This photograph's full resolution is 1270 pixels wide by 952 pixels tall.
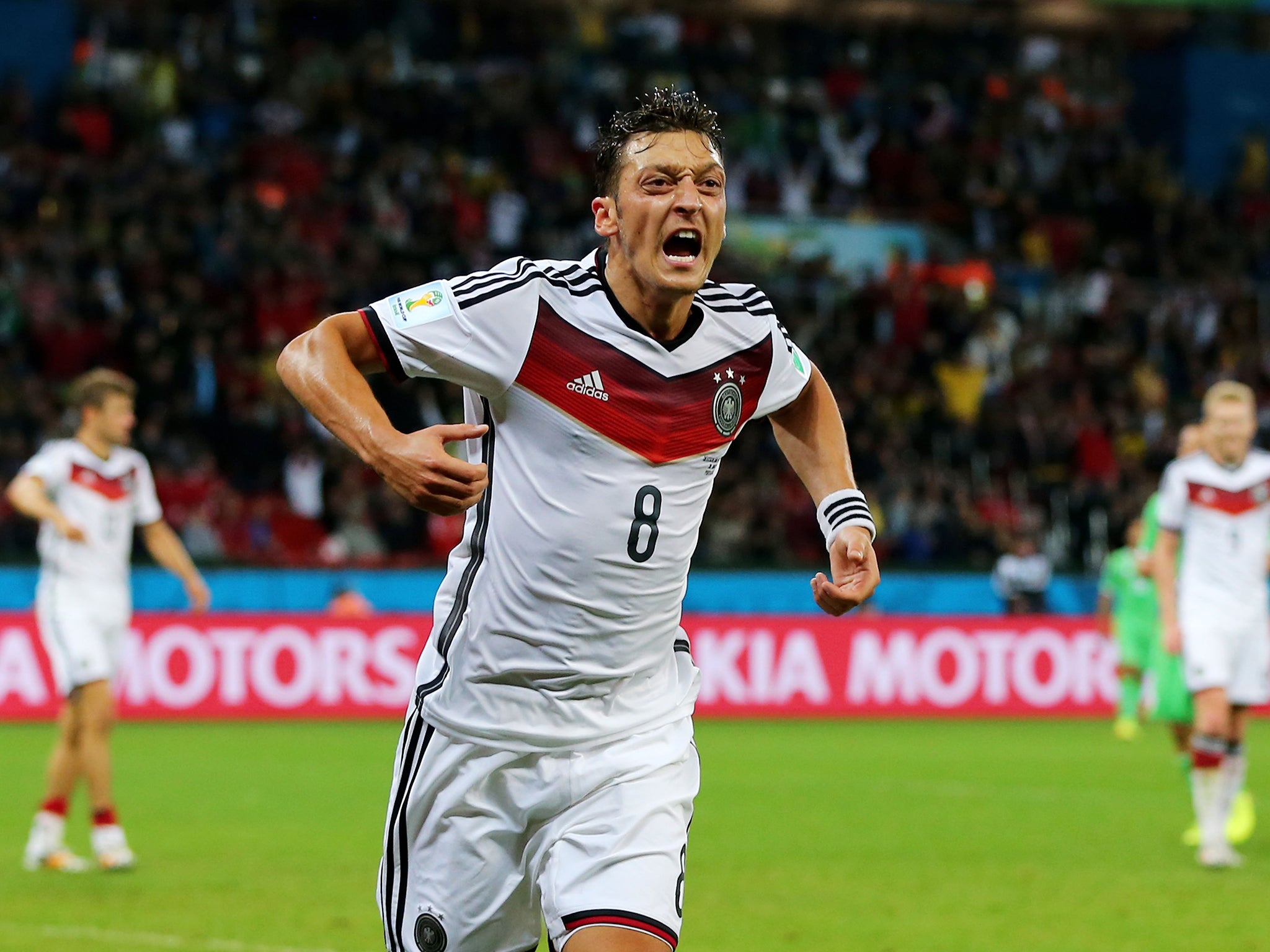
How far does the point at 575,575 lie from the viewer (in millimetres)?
4613

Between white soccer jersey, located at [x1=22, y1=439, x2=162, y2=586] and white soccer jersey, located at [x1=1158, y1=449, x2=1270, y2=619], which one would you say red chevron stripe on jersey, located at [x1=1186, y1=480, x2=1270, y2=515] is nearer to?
white soccer jersey, located at [x1=1158, y1=449, x2=1270, y2=619]

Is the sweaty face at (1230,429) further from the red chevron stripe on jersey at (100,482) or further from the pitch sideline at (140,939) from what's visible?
the red chevron stripe on jersey at (100,482)

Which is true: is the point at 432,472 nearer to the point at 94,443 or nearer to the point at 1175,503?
the point at 94,443

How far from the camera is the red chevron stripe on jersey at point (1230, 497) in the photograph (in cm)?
1070

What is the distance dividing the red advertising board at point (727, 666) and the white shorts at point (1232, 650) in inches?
343

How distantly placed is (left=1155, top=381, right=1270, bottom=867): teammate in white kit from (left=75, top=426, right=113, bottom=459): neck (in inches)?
220

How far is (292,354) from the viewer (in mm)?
4289

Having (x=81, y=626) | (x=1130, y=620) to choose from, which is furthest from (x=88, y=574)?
(x=1130, y=620)

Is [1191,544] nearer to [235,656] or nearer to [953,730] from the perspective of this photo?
Answer: [953,730]

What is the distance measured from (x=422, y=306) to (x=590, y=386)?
43cm

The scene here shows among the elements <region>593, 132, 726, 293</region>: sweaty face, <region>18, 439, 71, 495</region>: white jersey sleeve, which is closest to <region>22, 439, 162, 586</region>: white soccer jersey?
<region>18, 439, 71, 495</region>: white jersey sleeve

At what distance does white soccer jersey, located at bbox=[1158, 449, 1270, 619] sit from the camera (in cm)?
1070

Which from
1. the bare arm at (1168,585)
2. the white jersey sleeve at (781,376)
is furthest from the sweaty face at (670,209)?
the bare arm at (1168,585)

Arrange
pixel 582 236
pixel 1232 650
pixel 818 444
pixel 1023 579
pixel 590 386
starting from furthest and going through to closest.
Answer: pixel 582 236 < pixel 1023 579 < pixel 1232 650 < pixel 818 444 < pixel 590 386
